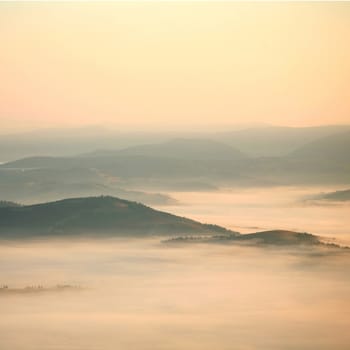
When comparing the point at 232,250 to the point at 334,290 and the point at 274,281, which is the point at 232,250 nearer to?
the point at 274,281

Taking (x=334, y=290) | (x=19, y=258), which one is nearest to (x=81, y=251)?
(x=19, y=258)

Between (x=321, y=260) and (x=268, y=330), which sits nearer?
(x=268, y=330)

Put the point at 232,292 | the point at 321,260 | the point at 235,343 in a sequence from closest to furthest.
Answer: the point at 235,343 → the point at 232,292 → the point at 321,260

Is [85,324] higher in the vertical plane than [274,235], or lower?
lower

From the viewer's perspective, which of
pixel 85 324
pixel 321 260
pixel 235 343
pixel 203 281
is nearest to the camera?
pixel 235 343

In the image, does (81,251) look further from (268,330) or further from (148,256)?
(268,330)

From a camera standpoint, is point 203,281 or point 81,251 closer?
point 203,281

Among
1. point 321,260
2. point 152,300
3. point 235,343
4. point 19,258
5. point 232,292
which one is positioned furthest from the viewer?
point 19,258

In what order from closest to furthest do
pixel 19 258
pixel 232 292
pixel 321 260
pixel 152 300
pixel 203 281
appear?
pixel 152 300 → pixel 232 292 → pixel 203 281 → pixel 321 260 → pixel 19 258

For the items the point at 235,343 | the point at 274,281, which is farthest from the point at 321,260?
the point at 235,343
